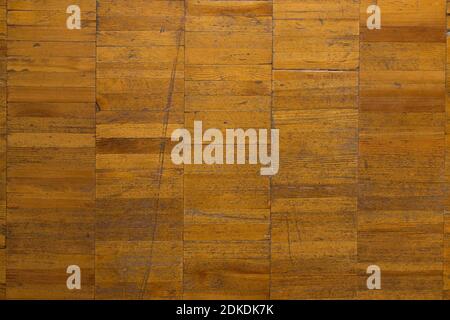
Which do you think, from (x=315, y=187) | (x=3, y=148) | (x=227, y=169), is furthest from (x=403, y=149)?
(x=3, y=148)

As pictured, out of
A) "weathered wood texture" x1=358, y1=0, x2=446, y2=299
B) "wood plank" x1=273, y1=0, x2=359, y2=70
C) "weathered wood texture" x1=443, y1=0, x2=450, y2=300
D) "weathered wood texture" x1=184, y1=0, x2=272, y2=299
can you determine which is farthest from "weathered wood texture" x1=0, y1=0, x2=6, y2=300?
"weathered wood texture" x1=443, y1=0, x2=450, y2=300

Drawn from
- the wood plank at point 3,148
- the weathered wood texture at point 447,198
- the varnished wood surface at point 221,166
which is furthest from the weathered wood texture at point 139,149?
the weathered wood texture at point 447,198

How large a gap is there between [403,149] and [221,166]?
77 centimetres

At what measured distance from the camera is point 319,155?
82.2 inches

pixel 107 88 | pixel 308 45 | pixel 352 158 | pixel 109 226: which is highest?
pixel 308 45

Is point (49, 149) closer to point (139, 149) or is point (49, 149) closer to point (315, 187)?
point (139, 149)

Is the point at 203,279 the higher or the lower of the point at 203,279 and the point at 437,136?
the lower

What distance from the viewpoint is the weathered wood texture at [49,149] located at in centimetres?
205

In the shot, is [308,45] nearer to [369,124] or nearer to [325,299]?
[369,124]

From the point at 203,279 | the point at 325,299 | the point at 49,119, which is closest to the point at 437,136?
the point at 325,299

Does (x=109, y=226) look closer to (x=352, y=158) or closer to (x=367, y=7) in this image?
(x=352, y=158)

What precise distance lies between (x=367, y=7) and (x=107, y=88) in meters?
1.13

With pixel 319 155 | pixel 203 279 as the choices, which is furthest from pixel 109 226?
pixel 319 155

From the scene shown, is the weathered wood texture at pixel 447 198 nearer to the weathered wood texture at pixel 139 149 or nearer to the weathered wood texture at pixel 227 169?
the weathered wood texture at pixel 227 169
